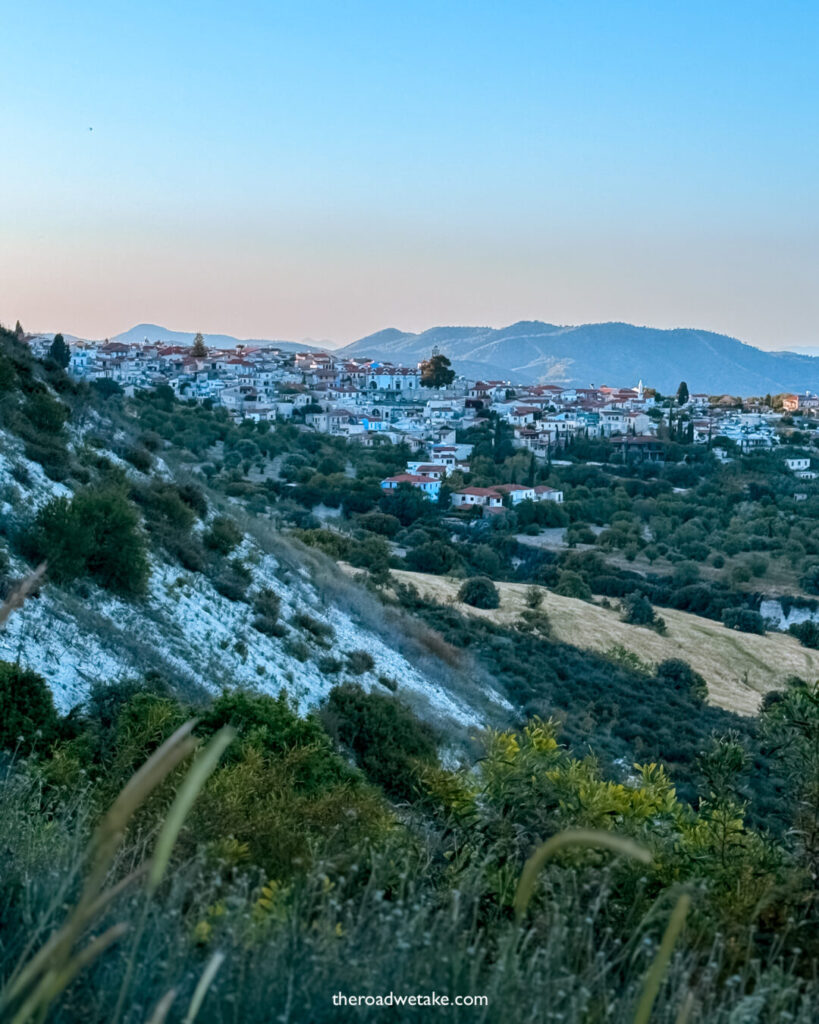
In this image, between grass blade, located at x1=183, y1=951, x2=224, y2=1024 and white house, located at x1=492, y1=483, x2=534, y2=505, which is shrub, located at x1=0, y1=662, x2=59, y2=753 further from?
white house, located at x1=492, y1=483, x2=534, y2=505

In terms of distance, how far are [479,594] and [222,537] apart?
52.3 feet

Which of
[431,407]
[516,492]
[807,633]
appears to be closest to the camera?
[807,633]

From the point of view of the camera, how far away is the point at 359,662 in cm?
1493

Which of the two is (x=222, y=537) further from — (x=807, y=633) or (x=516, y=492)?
(x=516, y=492)

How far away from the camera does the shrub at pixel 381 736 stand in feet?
34.5

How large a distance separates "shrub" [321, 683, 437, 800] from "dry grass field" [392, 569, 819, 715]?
1480cm

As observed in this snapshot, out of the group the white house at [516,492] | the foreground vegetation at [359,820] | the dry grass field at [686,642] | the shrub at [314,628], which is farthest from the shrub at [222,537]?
the white house at [516,492]

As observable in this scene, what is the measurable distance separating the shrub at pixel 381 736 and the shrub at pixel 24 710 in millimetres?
3945

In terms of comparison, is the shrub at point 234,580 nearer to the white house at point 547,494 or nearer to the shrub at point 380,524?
the shrub at point 380,524

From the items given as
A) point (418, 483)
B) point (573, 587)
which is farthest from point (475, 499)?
point (573, 587)

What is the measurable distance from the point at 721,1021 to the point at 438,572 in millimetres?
36949

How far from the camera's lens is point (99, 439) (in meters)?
17.6

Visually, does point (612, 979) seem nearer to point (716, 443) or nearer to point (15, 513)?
point (15, 513)

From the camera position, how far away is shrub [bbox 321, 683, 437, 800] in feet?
34.5
